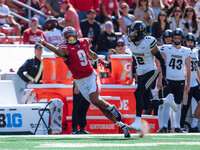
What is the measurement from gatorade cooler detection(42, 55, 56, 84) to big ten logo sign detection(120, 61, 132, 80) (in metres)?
1.33

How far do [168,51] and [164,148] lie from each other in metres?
4.36

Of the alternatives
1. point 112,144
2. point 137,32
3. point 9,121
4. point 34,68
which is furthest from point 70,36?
point 34,68

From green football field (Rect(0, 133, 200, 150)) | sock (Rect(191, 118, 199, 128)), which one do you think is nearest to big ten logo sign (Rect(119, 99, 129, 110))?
sock (Rect(191, 118, 199, 128))

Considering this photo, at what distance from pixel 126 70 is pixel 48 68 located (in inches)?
59.7

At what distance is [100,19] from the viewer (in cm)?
1558

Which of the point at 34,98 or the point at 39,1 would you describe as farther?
the point at 39,1

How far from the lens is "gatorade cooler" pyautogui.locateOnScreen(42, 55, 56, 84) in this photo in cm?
1159

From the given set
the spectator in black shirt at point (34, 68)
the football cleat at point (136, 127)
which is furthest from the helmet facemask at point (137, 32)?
the spectator in black shirt at point (34, 68)

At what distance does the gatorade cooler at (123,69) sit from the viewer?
38.0 ft

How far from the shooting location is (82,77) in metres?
9.21

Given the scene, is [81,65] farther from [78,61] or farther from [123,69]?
[123,69]

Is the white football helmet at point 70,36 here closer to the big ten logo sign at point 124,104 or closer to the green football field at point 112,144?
the green football field at point 112,144

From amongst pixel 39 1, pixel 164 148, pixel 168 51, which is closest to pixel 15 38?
pixel 39 1

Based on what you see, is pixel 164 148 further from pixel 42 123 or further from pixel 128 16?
pixel 128 16
